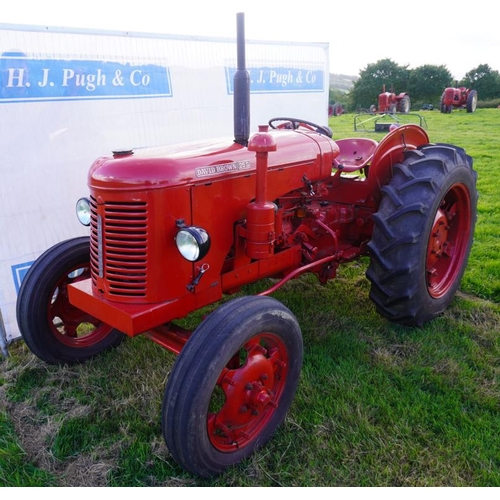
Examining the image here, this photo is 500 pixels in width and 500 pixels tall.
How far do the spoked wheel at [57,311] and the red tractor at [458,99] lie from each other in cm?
2312

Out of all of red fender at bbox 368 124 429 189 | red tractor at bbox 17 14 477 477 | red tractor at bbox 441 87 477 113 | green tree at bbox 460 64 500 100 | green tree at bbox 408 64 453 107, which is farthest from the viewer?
green tree at bbox 408 64 453 107

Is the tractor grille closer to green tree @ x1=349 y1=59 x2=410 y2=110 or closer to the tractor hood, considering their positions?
the tractor hood

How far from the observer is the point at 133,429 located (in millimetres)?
2547

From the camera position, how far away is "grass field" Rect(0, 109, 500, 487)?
89.0 inches

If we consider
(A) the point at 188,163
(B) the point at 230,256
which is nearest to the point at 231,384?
(B) the point at 230,256

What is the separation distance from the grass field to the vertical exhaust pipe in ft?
4.77

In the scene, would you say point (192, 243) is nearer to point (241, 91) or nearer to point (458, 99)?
point (241, 91)

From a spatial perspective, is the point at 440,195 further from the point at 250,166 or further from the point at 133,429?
the point at 133,429

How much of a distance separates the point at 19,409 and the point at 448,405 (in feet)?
7.83

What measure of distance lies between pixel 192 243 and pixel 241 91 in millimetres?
850

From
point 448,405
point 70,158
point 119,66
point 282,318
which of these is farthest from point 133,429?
point 119,66

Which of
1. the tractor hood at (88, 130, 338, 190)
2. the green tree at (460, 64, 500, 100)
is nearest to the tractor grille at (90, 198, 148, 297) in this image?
the tractor hood at (88, 130, 338, 190)

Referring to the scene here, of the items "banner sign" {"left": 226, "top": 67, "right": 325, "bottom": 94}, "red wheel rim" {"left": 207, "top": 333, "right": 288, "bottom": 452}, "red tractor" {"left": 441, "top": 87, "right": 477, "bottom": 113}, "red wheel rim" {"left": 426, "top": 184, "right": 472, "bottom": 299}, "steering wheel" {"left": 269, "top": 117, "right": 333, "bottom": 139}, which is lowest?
"red wheel rim" {"left": 207, "top": 333, "right": 288, "bottom": 452}

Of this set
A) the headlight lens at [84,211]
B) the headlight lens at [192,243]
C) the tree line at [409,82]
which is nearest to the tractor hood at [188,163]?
the headlight lens at [192,243]
